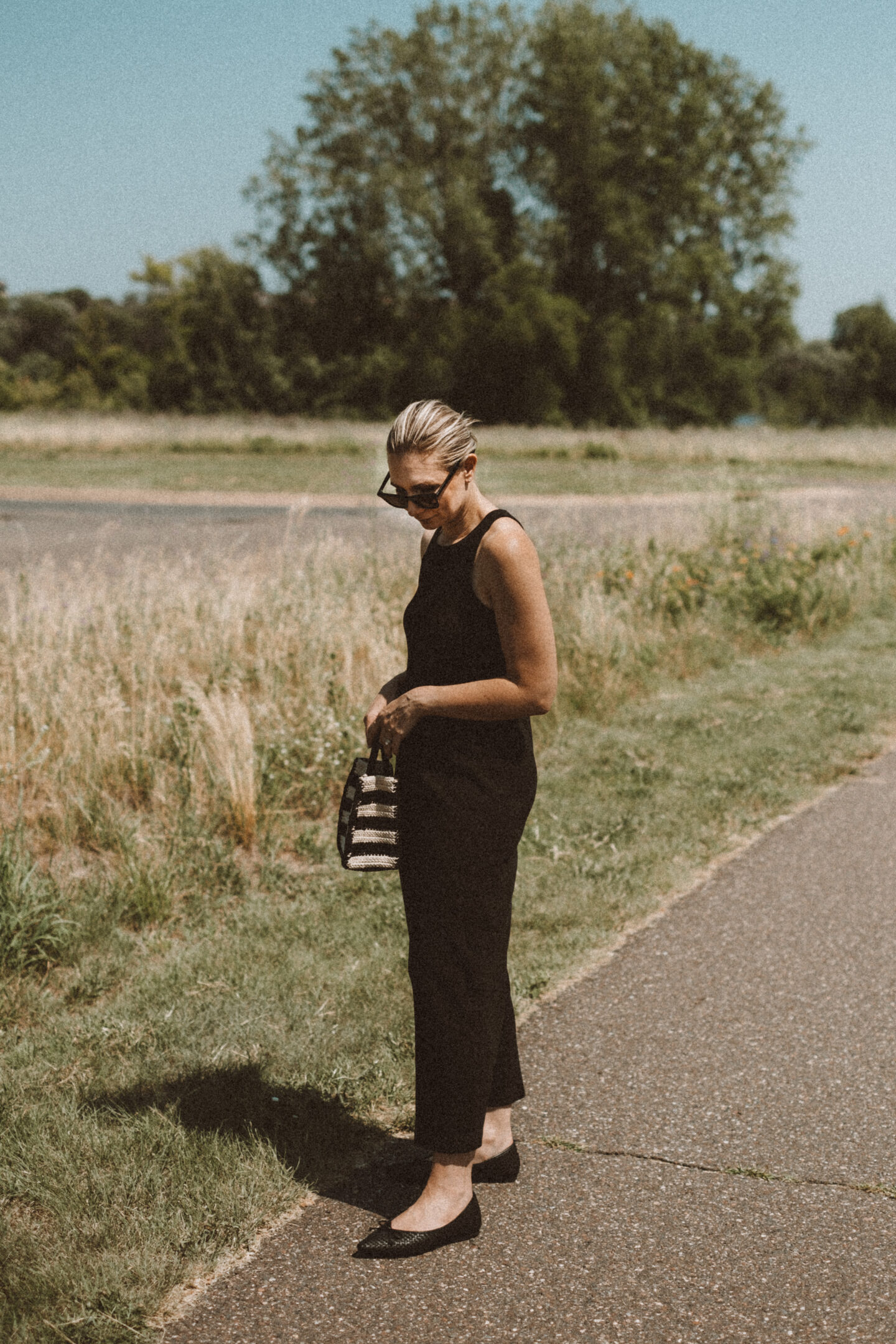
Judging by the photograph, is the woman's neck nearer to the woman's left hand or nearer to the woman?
the woman

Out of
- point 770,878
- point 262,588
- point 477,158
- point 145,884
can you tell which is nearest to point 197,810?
point 145,884

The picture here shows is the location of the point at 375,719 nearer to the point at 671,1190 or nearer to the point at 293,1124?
the point at 293,1124

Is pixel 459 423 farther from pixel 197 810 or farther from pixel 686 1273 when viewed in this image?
pixel 197 810

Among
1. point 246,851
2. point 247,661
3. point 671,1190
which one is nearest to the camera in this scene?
point 671,1190

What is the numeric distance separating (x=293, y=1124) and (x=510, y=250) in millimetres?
56702

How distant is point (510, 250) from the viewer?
56.1 m

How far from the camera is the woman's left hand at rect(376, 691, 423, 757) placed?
255 centimetres

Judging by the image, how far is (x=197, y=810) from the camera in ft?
16.6

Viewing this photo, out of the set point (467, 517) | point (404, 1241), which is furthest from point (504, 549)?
point (404, 1241)

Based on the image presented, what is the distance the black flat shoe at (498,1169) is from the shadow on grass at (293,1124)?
182 millimetres

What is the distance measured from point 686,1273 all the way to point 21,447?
35.5m

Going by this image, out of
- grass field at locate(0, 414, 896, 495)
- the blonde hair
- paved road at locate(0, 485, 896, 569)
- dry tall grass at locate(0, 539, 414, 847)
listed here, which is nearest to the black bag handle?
the blonde hair

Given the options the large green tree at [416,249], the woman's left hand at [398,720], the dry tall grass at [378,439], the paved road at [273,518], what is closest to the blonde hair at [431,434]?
the woman's left hand at [398,720]

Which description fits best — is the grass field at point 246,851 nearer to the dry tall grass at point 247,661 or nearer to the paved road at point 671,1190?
the dry tall grass at point 247,661
